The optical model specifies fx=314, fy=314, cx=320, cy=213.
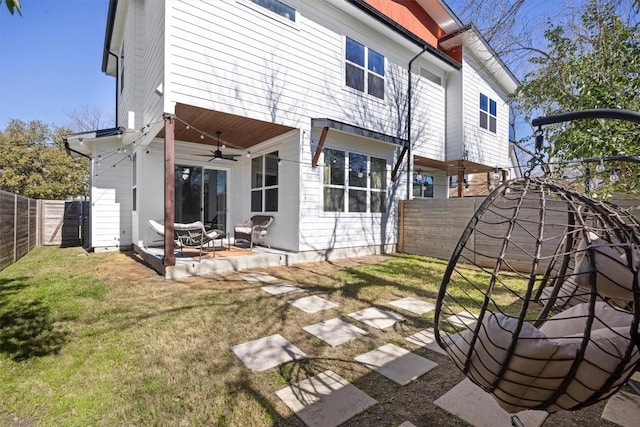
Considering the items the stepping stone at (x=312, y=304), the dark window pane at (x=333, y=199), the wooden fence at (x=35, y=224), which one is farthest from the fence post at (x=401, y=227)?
the wooden fence at (x=35, y=224)

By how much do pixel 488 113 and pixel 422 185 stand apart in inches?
150

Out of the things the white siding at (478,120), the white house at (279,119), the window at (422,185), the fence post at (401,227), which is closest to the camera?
the white house at (279,119)

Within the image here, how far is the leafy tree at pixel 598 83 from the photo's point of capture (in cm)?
385

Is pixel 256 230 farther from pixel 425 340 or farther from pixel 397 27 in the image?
pixel 397 27

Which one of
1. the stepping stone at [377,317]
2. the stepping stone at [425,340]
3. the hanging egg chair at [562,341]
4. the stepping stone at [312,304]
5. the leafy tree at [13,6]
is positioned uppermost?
the leafy tree at [13,6]

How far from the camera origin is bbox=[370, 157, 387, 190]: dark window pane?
28.0 ft

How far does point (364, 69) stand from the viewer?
8219 mm

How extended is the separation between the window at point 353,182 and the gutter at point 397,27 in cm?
341

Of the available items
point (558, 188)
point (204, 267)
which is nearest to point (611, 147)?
point (558, 188)

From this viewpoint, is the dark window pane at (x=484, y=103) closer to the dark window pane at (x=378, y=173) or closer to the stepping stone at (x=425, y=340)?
the dark window pane at (x=378, y=173)

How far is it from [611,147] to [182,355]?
5.25m

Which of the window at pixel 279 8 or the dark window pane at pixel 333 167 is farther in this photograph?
the dark window pane at pixel 333 167

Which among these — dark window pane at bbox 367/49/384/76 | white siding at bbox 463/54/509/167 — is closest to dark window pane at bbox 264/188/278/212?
dark window pane at bbox 367/49/384/76

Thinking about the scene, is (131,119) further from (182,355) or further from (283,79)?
(182,355)
